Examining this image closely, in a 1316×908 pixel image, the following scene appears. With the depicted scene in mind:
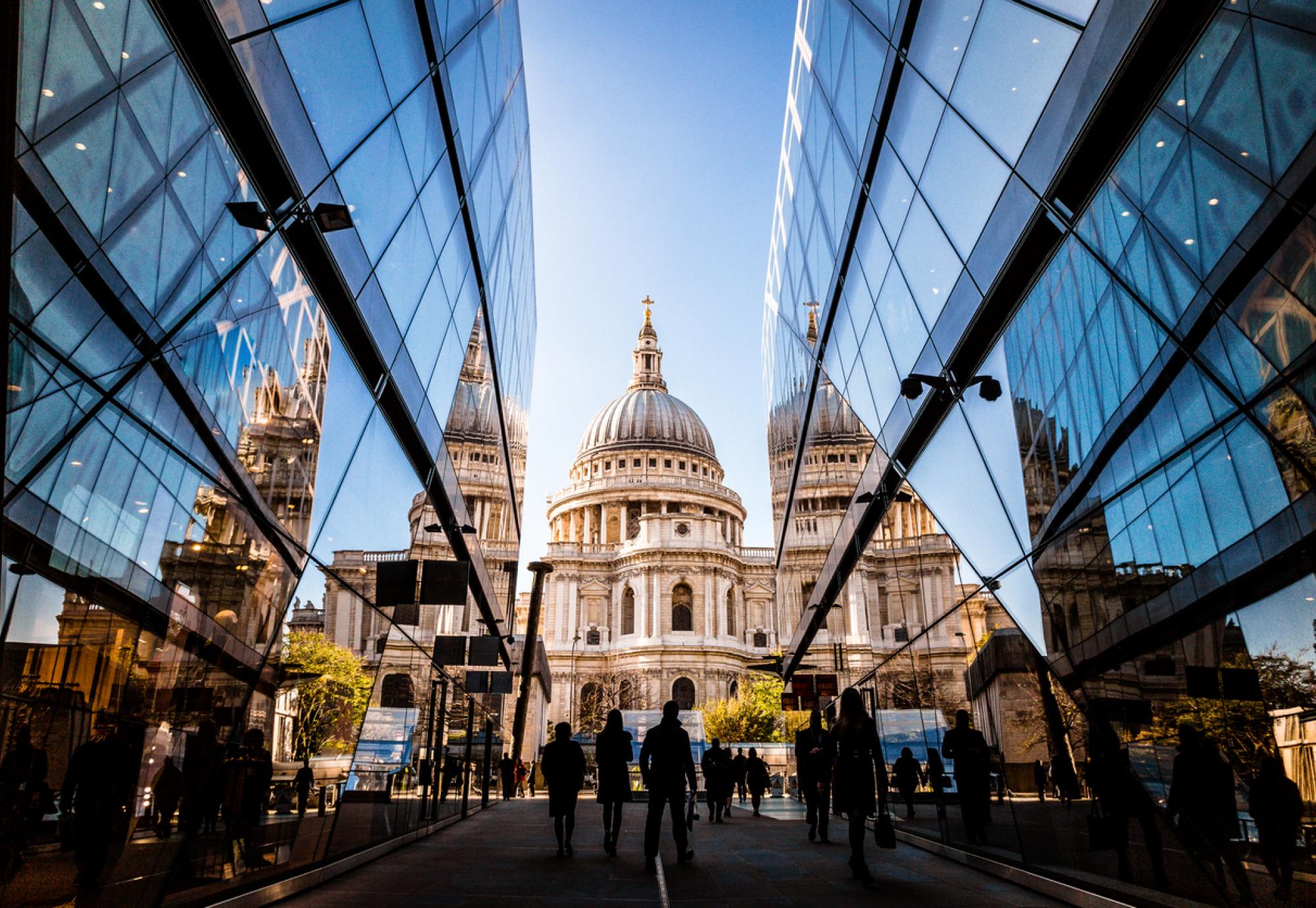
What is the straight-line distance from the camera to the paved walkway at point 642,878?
6824 mm

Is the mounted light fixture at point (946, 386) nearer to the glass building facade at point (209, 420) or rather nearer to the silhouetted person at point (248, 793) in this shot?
the glass building facade at point (209, 420)

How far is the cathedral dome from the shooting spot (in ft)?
398

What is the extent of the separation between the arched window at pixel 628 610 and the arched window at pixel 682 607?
446cm

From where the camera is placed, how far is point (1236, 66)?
12.6 ft

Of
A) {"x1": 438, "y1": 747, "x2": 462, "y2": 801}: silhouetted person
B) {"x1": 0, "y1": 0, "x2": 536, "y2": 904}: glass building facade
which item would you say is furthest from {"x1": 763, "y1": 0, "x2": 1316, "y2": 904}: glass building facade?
{"x1": 438, "y1": 747, "x2": 462, "y2": 801}: silhouetted person

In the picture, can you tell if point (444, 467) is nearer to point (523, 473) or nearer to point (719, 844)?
point (719, 844)

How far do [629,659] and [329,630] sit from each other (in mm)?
79423

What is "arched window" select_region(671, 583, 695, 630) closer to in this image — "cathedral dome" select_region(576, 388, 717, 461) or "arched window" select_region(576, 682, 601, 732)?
"arched window" select_region(576, 682, 601, 732)

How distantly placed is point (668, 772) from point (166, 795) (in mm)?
5568

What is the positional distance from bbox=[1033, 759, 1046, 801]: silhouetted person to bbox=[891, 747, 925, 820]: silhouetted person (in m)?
4.06

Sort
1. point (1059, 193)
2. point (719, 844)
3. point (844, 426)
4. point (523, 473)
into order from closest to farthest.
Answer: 1. point (1059, 193)
2. point (719, 844)
3. point (844, 426)
4. point (523, 473)

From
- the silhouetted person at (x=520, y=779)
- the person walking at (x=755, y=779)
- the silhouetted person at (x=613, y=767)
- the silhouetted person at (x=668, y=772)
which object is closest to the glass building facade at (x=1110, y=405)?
the silhouetted person at (x=668, y=772)

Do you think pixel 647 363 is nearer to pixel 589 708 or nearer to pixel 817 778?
pixel 589 708

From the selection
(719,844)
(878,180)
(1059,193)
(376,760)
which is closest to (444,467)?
(376,760)
